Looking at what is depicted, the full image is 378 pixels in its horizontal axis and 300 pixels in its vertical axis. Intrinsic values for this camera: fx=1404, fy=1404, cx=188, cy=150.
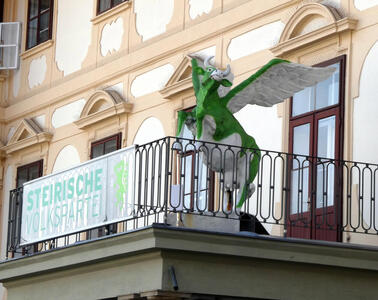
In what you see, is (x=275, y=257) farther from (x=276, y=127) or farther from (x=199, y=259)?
(x=276, y=127)

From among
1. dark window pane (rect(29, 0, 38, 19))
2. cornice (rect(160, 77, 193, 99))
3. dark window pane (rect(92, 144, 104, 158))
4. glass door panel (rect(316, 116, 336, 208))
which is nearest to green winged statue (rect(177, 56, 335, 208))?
glass door panel (rect(316, 116, 336, 208))

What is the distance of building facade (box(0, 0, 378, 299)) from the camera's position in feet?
47.0

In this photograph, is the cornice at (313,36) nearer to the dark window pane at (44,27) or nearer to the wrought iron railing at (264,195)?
the wrought iron railing at (264,195)

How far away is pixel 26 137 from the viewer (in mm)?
23109

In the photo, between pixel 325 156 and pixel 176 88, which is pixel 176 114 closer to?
pixel 176 88

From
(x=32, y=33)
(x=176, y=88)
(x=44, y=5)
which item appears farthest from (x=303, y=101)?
(x=32, y=33)

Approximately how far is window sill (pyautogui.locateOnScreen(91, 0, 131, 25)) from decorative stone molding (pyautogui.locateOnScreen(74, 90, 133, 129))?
4.16 ft

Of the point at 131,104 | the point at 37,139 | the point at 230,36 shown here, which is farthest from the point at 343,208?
the point at 37,139

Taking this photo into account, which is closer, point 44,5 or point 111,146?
point 111,146

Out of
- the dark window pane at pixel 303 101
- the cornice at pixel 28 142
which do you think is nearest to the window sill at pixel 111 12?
the cornice at pixel 28 142

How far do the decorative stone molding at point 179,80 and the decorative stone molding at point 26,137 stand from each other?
3.63 m

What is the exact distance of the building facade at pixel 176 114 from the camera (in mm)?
14312

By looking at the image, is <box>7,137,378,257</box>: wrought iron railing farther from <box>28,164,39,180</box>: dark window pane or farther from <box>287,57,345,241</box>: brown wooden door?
<box>28,164,39,180</box>: dark window pane

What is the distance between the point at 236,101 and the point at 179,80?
391 cm
